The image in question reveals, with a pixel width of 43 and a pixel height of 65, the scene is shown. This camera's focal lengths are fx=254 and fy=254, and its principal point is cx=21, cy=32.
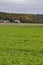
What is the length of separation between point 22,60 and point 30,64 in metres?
1.02

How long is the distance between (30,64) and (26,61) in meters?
0.75

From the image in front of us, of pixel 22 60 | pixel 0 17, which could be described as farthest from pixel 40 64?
pixel 0 17

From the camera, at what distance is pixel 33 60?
12359 mm

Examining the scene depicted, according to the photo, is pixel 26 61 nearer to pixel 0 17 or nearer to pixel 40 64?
pixel 40 64

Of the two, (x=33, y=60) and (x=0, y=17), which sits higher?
(x=33, y=60)

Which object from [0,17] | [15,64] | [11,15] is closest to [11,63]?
[15,64]

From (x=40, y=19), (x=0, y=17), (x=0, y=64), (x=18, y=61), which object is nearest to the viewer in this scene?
(x=0, y=64)

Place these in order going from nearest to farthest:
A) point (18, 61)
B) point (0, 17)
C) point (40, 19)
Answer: point (18, 61) < point (40, 19) < point (0, 17)

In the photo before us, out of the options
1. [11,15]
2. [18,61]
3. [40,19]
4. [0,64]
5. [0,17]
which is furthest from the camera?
[11,15]

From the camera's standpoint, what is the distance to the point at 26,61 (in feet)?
39.5

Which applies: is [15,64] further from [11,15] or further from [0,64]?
[11,15]

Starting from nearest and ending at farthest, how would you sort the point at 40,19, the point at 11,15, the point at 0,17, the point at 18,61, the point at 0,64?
the point at 0,64 → the point at 18,61 → the point at 40,19 → the point at 0,17 → the point at 11,15

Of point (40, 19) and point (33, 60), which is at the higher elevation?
point (33, 60)

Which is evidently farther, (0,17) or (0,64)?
(0,17)
